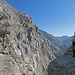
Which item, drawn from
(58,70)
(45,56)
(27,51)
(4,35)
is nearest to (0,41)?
(4,35)

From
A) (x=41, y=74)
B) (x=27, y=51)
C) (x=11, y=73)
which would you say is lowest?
(x=41, y=74)

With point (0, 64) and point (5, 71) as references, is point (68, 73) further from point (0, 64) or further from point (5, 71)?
point (0, 64)

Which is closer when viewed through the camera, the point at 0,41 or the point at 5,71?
the point at 5,71

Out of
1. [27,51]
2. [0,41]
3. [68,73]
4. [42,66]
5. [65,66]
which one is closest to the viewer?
[68,73]

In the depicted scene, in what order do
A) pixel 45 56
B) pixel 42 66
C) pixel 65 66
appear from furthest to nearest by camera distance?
pixel 45 56 < pixel 42 66 < pixel 65 66

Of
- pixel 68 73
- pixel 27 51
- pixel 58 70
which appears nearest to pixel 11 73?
pixel 58 70

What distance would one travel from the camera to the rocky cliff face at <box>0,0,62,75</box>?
3438 cm

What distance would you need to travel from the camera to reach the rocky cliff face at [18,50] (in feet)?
113

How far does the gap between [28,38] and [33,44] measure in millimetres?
6657

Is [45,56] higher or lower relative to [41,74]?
higher

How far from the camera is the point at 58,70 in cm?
1847

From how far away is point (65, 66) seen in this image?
18422 millimetres

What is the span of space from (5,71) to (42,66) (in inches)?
4664

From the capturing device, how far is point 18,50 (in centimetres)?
9750
